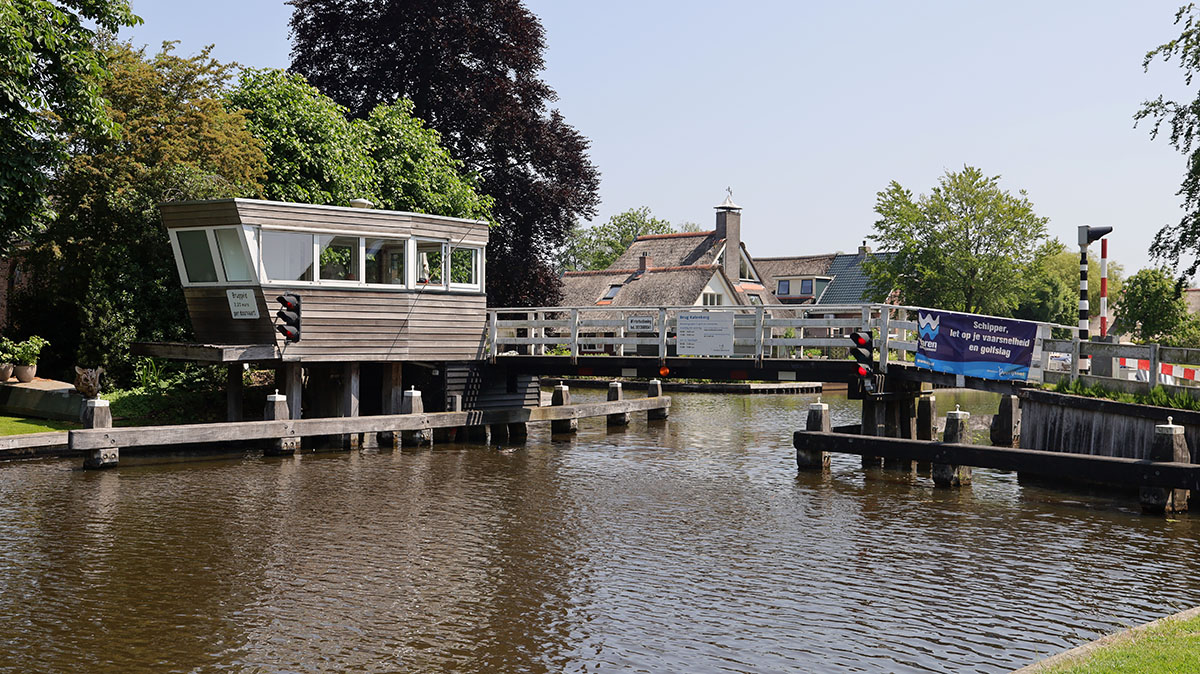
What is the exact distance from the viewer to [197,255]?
22422 mm

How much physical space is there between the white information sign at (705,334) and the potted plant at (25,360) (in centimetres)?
1497

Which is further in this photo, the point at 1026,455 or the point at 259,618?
the point at 1026,455

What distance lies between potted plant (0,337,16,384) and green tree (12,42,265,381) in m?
1.53

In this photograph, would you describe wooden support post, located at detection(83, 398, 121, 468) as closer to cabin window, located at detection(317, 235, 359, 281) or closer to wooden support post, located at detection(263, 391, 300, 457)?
wooden support post, located at detection(263, 391, 300, 457)

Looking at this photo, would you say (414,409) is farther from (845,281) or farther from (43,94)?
(845,281)

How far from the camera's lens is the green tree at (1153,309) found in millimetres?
→ 57344

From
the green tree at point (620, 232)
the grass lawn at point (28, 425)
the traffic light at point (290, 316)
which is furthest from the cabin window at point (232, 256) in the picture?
the green tree at point (620, 232)

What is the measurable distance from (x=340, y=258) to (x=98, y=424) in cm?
601

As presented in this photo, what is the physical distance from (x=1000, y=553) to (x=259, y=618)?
9.07 meters

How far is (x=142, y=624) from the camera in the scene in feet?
33.8

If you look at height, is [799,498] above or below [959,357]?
below

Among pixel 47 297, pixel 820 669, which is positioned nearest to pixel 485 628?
pixel 820 669

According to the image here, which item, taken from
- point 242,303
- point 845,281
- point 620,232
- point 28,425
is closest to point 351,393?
point 242,303

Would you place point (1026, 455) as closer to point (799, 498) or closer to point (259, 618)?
point (799, 498)
